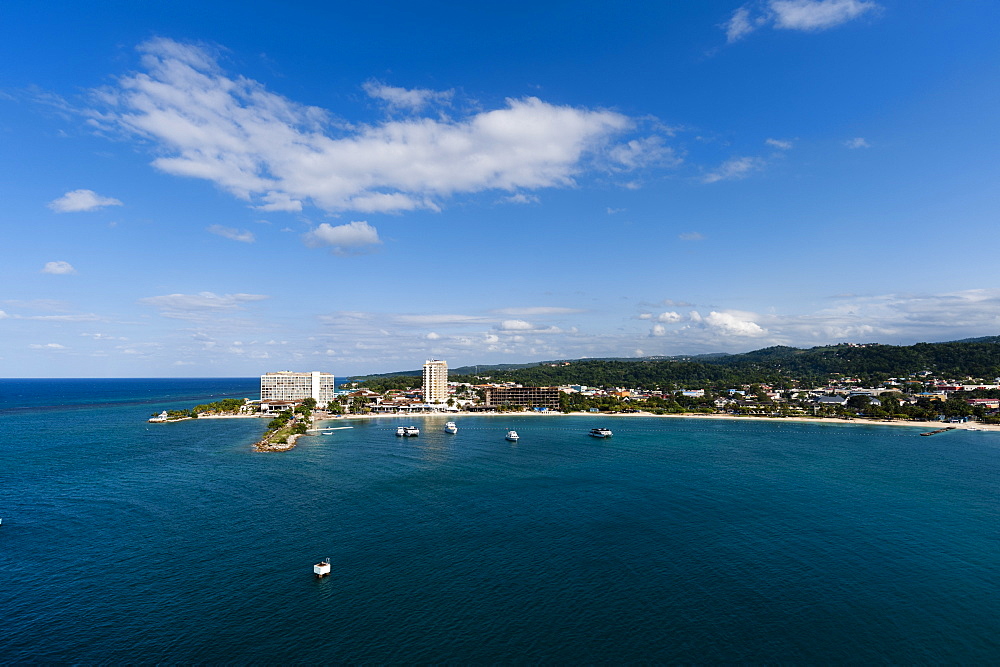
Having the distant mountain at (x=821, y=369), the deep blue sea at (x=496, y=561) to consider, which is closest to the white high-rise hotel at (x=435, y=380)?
the distant mountain at (x=821, y=369)

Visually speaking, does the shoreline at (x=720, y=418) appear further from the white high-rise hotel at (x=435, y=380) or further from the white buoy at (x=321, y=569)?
the white buoy at (x=321, y=569)

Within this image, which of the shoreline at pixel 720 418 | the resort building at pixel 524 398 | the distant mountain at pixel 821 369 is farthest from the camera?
the distant mountain at pixel 821 369

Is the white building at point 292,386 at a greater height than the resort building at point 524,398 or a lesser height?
greater

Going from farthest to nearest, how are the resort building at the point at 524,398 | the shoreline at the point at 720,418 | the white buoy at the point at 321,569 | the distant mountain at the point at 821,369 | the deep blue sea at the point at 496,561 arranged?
1. the distant mountain at the point at 821,369
2. the resort building at the point at 524,398
3. the shoreline at the point at 720,418
4. the white buoy at the point at 321,569
5. the deep blue sea at the point at 496,561

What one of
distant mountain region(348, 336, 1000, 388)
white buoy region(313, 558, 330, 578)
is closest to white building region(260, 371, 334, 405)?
distant mountain region(348, 336, 1000, 388)

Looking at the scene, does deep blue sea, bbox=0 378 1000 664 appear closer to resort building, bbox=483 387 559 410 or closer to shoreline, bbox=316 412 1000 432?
shoreline, bbox=316 412 1000 432

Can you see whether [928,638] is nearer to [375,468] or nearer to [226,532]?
[226,532]

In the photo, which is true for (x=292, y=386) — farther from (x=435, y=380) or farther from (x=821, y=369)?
(x=821, y=369)

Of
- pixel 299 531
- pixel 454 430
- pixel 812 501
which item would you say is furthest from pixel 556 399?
pixel 299 531
